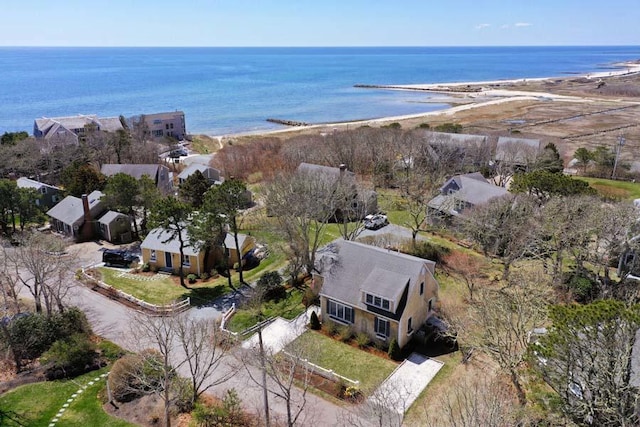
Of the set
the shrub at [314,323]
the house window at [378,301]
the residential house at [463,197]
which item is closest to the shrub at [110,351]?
the shrub at [314,323]

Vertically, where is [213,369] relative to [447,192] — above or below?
below

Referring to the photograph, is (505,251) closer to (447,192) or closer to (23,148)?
(447,192)

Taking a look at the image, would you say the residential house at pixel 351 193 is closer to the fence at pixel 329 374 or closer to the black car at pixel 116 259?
the black car at pixel 116 259

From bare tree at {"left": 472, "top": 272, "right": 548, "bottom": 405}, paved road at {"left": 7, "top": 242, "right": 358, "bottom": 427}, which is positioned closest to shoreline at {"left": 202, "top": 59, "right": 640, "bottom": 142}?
paved road at {"left": 7, "top": 242, "right": 358, "bottom": 427}

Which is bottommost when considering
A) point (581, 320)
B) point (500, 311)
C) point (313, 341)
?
point (313, 341)

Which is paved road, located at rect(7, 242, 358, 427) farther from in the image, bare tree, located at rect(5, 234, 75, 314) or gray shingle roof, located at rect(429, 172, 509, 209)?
gray shingle roof, located at rect(429, 172, 509, 209)

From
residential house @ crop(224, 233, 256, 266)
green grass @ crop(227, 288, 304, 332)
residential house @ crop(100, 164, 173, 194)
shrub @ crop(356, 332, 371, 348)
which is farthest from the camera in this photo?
residential house @ crop(100, 164, 173, 194)

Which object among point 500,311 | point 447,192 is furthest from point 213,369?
point 447,192
